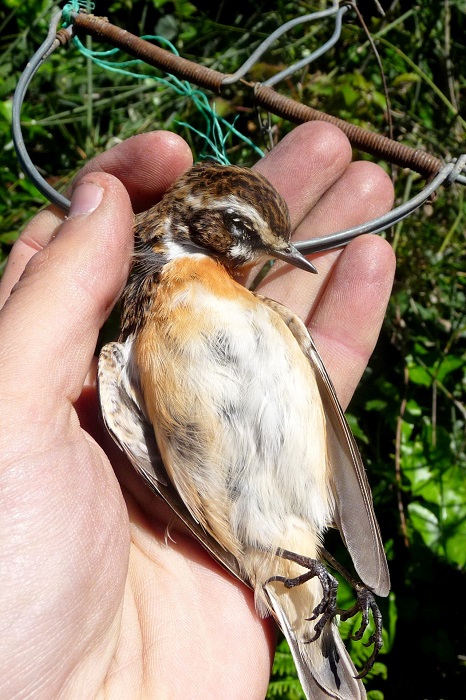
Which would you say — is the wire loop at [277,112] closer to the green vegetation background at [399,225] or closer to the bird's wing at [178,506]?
the green vegetation background at [399,225]

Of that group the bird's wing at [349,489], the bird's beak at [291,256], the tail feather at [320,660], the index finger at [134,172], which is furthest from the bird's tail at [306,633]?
the index finger at [134,172]

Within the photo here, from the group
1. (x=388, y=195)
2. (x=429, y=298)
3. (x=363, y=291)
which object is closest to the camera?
(x=363, y=291)

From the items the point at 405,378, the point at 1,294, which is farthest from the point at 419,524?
the point at 1,294

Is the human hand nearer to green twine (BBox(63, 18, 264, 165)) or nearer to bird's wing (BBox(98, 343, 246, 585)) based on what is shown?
bird's wing (BBox(98, 343, 246, 585))

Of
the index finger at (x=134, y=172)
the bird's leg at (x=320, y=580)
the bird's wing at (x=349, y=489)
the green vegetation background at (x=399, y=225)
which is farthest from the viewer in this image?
the green vegetation background at (x=399, y=225)

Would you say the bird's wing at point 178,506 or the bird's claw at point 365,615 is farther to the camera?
the bird's claw at point 365,615

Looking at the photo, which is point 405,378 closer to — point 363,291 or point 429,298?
point 429,298

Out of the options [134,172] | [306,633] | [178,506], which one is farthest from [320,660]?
[134,172]
